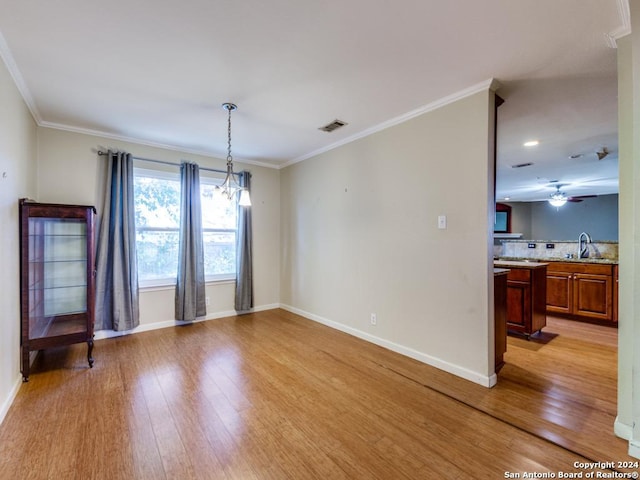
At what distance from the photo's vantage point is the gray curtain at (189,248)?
4.27 metres

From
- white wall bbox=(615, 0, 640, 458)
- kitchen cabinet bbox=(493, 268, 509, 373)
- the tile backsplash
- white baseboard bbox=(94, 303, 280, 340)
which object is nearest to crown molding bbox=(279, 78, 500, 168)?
white wall bbox=(615, 0, 640, 458)

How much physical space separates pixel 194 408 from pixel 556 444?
2459mm

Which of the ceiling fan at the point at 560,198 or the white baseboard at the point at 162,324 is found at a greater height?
the ceiling fan at the point at 560,198

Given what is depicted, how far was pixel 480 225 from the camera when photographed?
8.43ft

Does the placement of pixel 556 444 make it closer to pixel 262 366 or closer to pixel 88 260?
pixel 262 366

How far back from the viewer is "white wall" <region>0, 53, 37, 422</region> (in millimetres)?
2160

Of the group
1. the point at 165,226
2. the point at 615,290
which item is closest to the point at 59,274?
the point at 165,226

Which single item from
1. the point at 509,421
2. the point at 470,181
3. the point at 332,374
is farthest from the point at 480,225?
the point at 332,374

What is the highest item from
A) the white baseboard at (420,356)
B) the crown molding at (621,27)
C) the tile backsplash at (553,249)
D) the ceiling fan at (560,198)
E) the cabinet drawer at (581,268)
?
the crown molding at (621,27)

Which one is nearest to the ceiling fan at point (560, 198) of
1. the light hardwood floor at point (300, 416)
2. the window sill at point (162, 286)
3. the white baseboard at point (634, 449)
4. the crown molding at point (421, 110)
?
the light hardwood floor at point (300, 416)

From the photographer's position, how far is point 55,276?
327cm

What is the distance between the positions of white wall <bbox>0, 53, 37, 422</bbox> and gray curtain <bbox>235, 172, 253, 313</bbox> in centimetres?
257

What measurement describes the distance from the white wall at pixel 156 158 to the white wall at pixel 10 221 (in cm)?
76

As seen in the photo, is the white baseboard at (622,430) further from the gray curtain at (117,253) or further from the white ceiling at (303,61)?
the gray curtain at (117,253)
